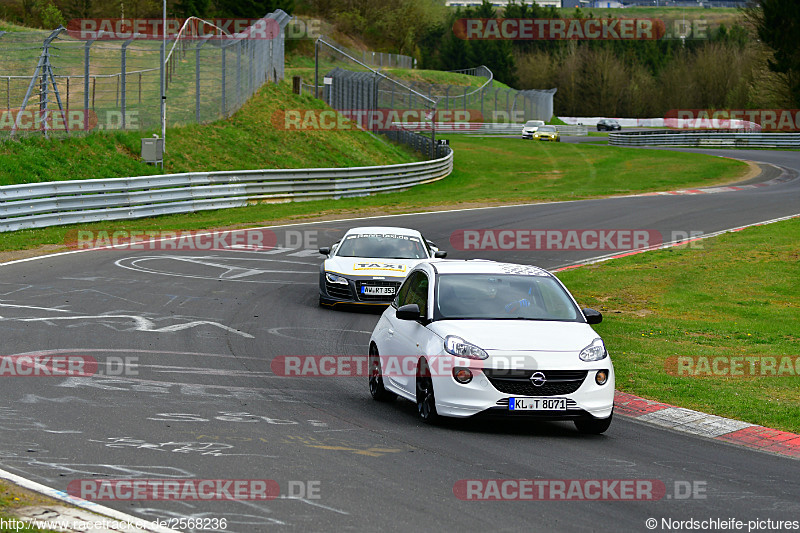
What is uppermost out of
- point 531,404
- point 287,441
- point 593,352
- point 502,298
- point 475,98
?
point 475,98

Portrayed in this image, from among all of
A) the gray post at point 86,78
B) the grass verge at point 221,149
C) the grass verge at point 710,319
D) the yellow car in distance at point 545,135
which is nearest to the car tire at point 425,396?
the grass verge at point 710,319

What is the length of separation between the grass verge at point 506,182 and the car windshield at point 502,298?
14.5 metres

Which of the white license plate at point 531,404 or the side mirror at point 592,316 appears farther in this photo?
the side mirror at point 592,316

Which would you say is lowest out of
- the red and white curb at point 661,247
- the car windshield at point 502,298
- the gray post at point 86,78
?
the red and white curb at point 661,247

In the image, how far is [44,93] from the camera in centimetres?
3050

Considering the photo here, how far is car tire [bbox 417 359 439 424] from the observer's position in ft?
30.0

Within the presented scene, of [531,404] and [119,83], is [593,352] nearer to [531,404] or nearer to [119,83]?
[531,404]

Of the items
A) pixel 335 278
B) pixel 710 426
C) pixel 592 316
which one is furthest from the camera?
pixel 335 278

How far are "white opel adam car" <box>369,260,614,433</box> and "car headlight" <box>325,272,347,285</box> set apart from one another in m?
6.22

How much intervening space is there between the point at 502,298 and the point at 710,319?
7620 millimetres

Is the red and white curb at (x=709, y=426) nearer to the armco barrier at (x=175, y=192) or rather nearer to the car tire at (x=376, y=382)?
the car tire at (x=376, y=382)

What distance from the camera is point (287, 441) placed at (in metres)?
8.31

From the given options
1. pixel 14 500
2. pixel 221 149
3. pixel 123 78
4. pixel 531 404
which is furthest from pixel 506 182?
pixel 14 500

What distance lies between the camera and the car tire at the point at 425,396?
30.0ft
